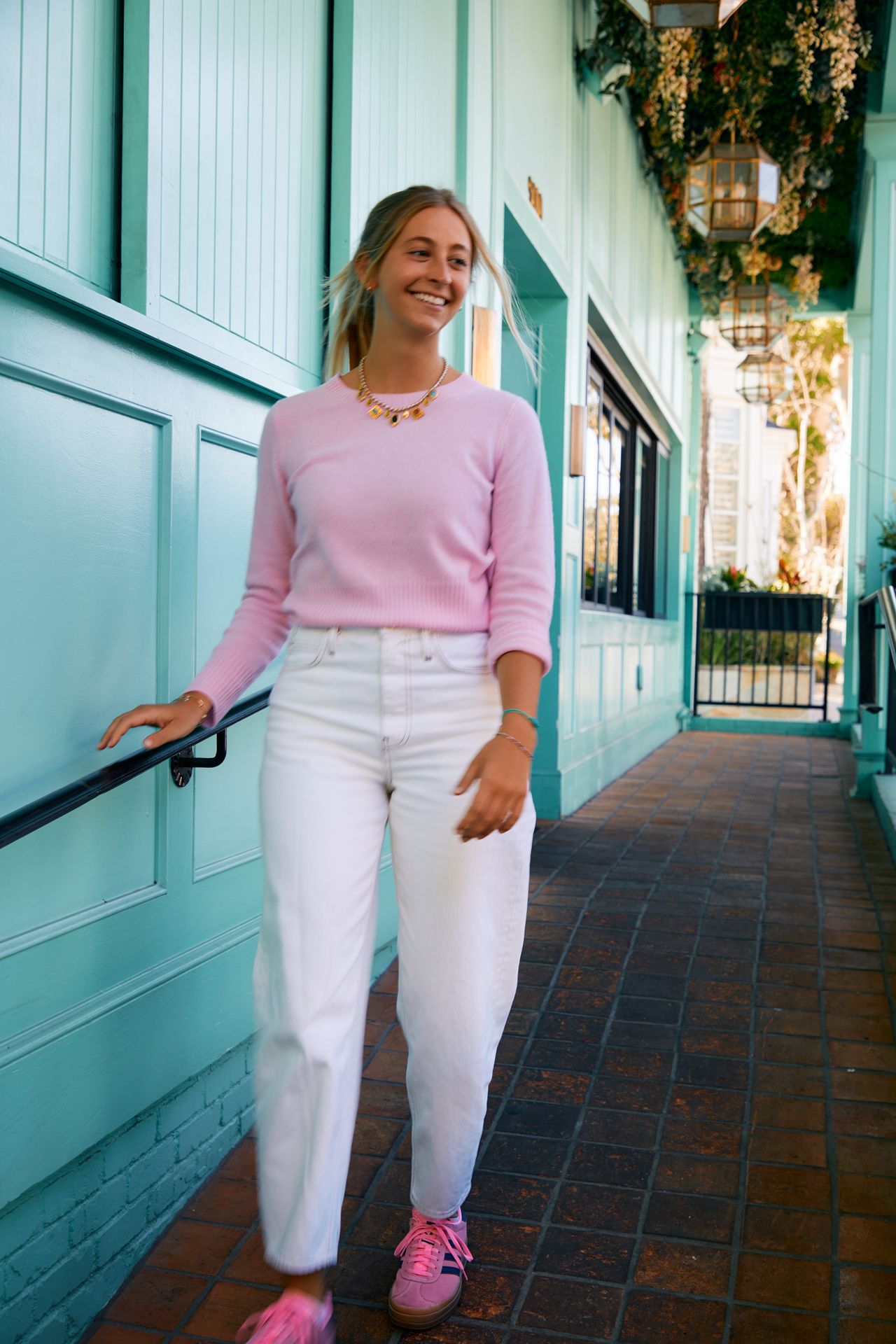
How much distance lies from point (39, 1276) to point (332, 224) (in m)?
2.37

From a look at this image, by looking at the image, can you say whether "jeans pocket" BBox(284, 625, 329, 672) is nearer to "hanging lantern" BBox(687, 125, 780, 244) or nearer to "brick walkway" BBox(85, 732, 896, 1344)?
"brick walkway" BBox(85, 732, 896, 1344)

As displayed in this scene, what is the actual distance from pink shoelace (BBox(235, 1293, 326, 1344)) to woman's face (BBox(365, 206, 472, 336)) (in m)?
1.38

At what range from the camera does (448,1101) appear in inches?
67.3

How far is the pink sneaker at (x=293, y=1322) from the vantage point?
157 cm

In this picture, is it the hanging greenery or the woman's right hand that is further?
the hanging greenery

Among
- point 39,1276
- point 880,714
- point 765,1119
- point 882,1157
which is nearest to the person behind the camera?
point 39,1276

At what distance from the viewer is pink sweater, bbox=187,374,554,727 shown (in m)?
1.63

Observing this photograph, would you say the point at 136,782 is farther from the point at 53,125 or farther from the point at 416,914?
the point at 53,125

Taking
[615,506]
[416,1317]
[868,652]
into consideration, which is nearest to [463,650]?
[416,1317]

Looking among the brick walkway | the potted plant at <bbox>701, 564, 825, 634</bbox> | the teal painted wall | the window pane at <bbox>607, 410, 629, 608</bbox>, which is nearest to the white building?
the potted plant at <bbox>701, 564, 825, 634</bbox>

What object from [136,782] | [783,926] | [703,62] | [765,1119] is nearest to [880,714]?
[783,926]

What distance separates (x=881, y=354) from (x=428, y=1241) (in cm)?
655

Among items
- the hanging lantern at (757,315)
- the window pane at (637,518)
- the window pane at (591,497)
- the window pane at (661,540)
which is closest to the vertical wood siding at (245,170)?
the window pane at (591,497)

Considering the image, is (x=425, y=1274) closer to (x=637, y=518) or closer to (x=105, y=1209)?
(x=105, y=1209)
